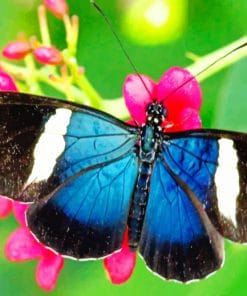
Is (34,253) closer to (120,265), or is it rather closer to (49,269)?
(49,269)

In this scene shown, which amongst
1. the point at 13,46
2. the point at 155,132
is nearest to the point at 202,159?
the point at 155,132

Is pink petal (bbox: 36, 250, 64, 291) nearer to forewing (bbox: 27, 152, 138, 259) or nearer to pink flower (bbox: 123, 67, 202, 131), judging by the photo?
forewing (bbox: 27, 152, 138, 259)

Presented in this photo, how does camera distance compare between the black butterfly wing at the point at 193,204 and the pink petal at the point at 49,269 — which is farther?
the pink petal at the point at 49,269

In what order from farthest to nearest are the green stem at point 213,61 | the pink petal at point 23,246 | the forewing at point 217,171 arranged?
1. the green stem at point 213,61
2. the pink petal at point 23,246
3. the forewing at point 217,171

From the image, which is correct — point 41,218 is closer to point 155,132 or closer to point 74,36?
point 155,132

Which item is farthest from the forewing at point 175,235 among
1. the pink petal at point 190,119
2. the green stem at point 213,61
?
the green stem at point 213,61

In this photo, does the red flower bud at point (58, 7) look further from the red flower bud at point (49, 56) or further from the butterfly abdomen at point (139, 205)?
the butterfly abdomen at point (139, 205)

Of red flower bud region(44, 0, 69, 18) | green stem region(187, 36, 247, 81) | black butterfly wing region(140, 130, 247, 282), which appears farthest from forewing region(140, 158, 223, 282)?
red flower bud region(44, 0, 69, 18)
